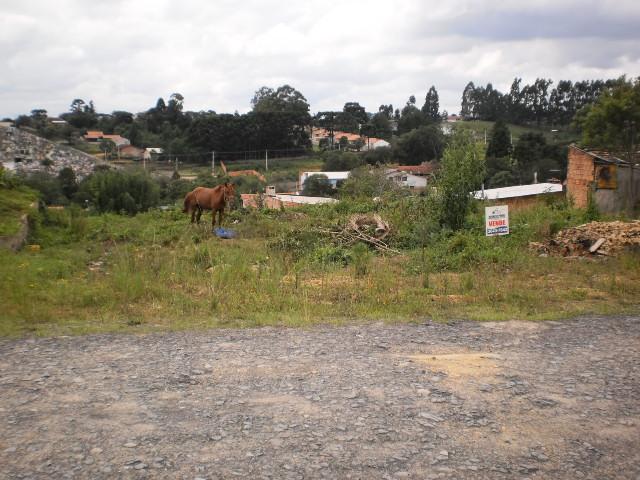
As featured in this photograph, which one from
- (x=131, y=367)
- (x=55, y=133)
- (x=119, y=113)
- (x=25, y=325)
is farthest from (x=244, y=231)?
(x=119, y=113)

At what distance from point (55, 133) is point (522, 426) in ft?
200

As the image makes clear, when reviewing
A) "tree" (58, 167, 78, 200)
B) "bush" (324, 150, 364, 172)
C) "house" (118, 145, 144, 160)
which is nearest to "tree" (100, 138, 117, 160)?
"house" (118, 145, 144, 160)

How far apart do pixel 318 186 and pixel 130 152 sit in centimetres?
2823

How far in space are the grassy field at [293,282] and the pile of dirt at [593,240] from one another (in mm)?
552

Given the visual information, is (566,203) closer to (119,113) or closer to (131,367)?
(131,367)

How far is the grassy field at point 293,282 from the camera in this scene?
7.17 m

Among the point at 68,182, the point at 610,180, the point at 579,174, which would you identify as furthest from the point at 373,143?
the point at 610,180

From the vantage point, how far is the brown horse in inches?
594

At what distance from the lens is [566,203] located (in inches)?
687

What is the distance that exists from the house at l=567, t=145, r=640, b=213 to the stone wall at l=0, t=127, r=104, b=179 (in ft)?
89.7

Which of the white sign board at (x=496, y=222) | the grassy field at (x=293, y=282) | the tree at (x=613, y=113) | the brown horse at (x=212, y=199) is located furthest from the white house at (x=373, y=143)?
the white sign board at (x=496, y=222)

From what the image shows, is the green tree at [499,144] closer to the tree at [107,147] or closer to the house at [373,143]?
the house at [373,143]

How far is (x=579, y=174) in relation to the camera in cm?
2250

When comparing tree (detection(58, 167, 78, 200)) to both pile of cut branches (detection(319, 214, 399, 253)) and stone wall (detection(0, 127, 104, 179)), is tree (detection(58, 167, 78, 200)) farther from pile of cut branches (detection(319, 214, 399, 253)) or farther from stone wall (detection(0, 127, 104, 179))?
pile of cut branches (detection(319, 214, 399, 253))
